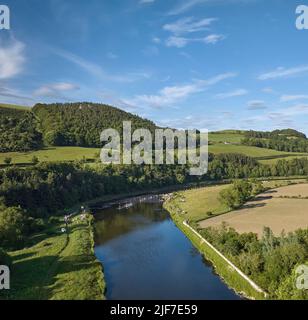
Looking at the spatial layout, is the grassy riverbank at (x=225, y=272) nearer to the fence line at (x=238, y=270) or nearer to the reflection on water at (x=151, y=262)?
the fence line at (x=238, y=270)

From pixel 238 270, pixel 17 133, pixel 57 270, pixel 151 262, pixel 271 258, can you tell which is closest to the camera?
pixel 271 258

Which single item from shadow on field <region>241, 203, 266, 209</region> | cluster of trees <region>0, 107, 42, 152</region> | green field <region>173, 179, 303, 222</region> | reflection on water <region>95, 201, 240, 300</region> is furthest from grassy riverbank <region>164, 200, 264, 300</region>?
cluster of trees <region>0, 107, 42, 152</region>

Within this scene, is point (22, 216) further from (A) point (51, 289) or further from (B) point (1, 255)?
(A) point (51, 289)

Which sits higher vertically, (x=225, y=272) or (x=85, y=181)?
(x=85, y=181)

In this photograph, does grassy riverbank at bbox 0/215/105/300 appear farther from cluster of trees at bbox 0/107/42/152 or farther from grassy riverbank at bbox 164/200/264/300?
cluster of trees at bbox 0/107/42/152

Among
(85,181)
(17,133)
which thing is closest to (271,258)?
(85,181)

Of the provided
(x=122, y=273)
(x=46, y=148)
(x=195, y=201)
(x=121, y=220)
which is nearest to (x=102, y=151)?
(x=46, y=148)

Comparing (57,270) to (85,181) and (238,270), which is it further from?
(85,181)
